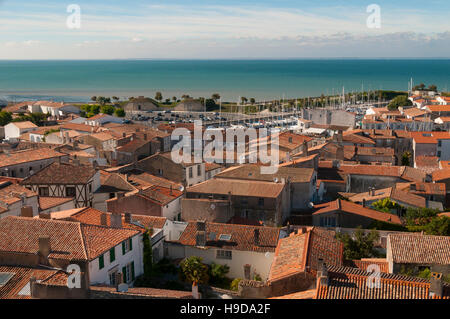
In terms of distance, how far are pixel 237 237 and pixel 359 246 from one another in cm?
538

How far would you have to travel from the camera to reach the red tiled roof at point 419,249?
18.6m

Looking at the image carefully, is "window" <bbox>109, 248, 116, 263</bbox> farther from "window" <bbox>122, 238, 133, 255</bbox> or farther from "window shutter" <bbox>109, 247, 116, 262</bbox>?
"window" <bbox>122, 238, 133, 255</bbox>

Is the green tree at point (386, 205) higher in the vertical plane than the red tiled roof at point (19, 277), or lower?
lower

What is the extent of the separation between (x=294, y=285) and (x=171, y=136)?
34.3 metres

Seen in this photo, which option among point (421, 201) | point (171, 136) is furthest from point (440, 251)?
point (171, 136)

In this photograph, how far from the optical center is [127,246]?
61.6 ft

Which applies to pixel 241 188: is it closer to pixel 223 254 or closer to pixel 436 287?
pixel 223 254

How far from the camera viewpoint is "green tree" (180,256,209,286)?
1930 centimetres

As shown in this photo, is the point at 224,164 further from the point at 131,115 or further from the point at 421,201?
the point at 131,115

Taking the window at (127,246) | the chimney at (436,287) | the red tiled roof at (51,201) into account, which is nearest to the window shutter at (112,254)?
the window at (127,246)

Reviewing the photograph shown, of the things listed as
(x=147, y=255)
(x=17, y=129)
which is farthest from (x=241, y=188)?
(x=17, y=129)

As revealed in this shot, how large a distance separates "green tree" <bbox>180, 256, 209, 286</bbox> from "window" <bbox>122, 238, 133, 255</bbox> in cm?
209

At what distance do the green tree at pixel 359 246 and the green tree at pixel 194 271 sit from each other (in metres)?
6.33

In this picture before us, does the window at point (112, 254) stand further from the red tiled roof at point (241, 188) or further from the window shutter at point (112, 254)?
the red tiled roof at point (241, 188)
